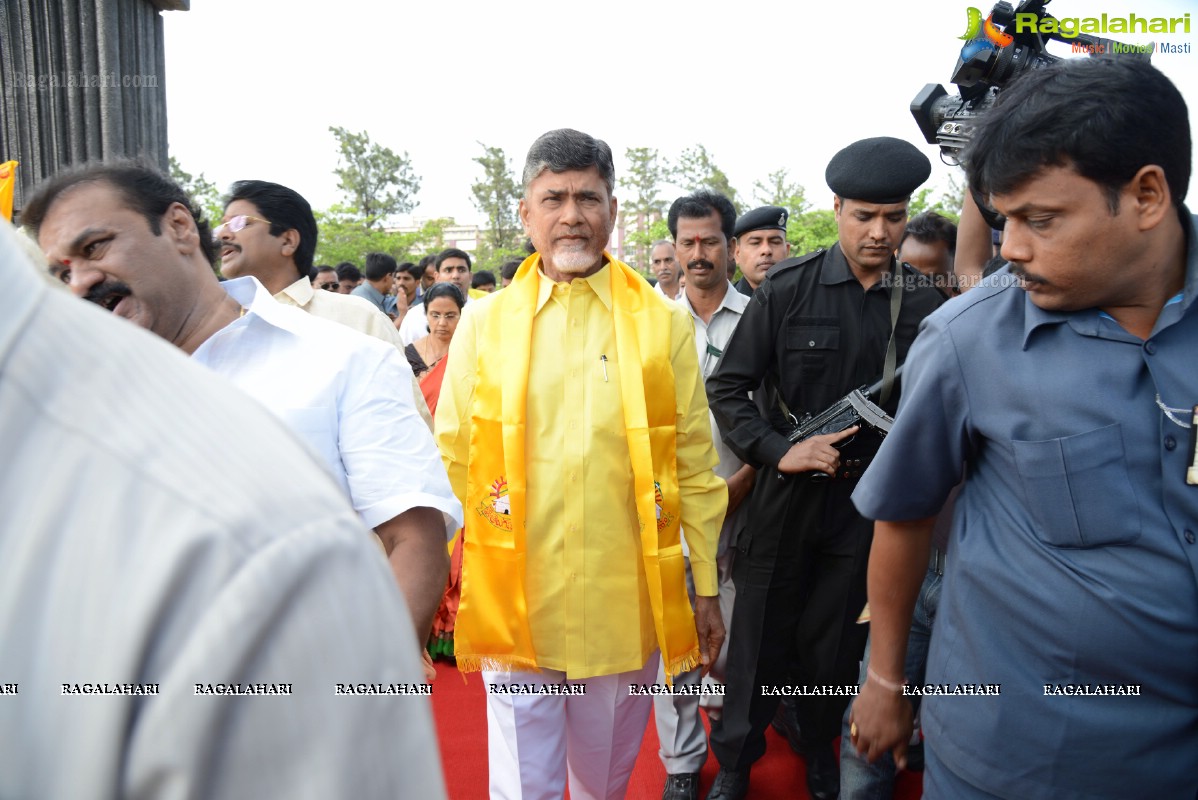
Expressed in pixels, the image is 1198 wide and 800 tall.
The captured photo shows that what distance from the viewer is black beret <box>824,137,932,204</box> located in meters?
2.95

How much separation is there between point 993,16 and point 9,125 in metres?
3.62

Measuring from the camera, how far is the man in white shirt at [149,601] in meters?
0.42

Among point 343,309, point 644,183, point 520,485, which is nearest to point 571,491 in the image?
point 520,485

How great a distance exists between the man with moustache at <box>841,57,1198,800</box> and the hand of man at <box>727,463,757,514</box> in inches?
69.3

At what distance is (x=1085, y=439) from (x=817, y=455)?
1369 millimetres

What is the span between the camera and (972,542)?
1685mm

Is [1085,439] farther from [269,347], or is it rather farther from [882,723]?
[269,347]

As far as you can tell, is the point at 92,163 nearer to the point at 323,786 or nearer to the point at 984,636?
the point at 323,786

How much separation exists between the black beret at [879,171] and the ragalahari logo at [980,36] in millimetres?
396

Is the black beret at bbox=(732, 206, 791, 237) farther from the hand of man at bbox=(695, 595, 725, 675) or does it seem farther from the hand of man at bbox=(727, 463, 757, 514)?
the hand of man at bbox=(695, 595, 725, 675)

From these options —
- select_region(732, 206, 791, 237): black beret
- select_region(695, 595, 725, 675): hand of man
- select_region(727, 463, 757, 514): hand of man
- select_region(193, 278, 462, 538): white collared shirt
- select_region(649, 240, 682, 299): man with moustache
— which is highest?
select_region(732, 206, 791, 237): black beret

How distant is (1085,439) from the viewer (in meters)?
1.49

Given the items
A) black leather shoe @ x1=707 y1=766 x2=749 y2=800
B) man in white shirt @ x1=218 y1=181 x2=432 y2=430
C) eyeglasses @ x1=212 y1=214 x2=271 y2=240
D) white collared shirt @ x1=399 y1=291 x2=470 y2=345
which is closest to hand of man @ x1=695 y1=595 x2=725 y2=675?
black leather shoe @ x1=707 y1=766 x2=749 y2=800

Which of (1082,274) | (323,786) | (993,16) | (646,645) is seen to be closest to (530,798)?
(646,645)
